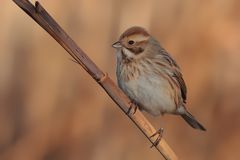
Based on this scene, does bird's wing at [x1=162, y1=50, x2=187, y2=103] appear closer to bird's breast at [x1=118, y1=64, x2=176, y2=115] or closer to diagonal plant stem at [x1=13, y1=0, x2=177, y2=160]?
bird's breast at [x1=118, y1=64, x2=176, y2=115]

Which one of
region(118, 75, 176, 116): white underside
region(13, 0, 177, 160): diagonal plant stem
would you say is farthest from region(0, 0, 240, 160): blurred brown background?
region(13, 0, 177, 160): diagonal plant stem

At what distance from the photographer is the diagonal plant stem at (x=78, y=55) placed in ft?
3.95

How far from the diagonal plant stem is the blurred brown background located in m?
1.37

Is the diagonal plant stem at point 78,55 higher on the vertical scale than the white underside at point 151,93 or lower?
higher

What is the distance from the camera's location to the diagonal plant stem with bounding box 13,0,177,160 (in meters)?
1.20

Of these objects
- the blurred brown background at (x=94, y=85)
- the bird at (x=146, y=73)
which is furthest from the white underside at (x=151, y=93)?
the blurred brown background at (x=94, y=85)

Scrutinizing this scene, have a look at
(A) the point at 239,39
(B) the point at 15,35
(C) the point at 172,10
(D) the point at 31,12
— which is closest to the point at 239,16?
(A) the point at 239,39

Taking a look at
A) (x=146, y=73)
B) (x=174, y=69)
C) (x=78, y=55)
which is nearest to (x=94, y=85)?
(x=174, y=69)

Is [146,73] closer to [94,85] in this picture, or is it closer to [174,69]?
[174,69]

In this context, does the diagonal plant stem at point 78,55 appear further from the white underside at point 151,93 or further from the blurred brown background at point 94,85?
the blurred brown background at point 94,85

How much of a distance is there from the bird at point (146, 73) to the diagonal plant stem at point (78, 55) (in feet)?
1.90

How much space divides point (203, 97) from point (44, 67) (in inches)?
26.6

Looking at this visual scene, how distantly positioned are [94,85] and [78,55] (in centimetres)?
177

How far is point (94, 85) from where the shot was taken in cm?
304
